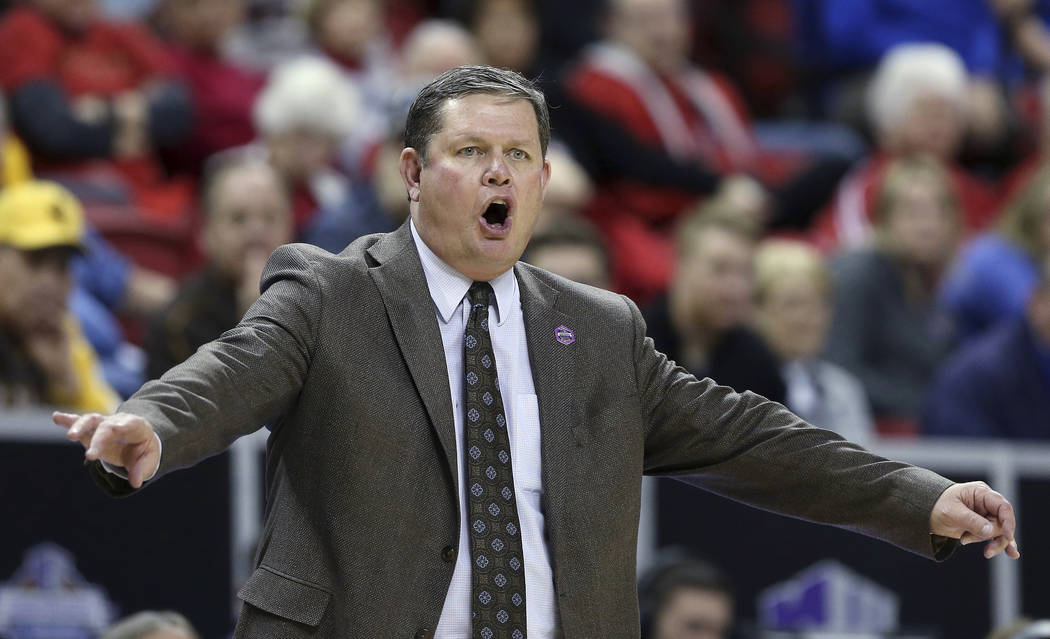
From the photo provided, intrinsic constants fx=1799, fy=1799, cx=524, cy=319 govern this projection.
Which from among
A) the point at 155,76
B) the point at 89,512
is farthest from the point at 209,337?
the point at 155,76

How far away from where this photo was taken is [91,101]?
7355 mm

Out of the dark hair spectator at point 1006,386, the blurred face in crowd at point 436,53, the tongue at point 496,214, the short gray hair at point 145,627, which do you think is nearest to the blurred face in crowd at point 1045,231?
the dark hair spectator at point 1006,386

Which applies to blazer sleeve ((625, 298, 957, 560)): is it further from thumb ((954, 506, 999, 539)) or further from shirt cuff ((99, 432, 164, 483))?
shirt cuff ((99, 432, 164, 483))

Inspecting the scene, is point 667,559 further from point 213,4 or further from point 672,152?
point 213,4

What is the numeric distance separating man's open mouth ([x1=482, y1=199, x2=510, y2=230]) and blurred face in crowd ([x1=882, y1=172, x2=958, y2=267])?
15.7 feet

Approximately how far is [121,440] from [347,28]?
19.3 ft

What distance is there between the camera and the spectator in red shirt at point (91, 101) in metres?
7.17

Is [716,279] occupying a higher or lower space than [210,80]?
lower

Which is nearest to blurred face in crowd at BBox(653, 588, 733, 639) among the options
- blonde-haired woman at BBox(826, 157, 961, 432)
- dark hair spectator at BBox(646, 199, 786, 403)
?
dark hair spectator at BBox(646, 199, 786, 403)

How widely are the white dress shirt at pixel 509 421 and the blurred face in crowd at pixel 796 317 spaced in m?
3.77

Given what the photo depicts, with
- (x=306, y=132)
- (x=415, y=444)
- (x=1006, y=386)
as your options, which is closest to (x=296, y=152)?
(x=306, y=132)

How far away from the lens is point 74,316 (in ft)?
20.8

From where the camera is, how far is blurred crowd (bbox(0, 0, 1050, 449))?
246 inches

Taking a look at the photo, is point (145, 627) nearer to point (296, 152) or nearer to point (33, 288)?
point (33, 288)
